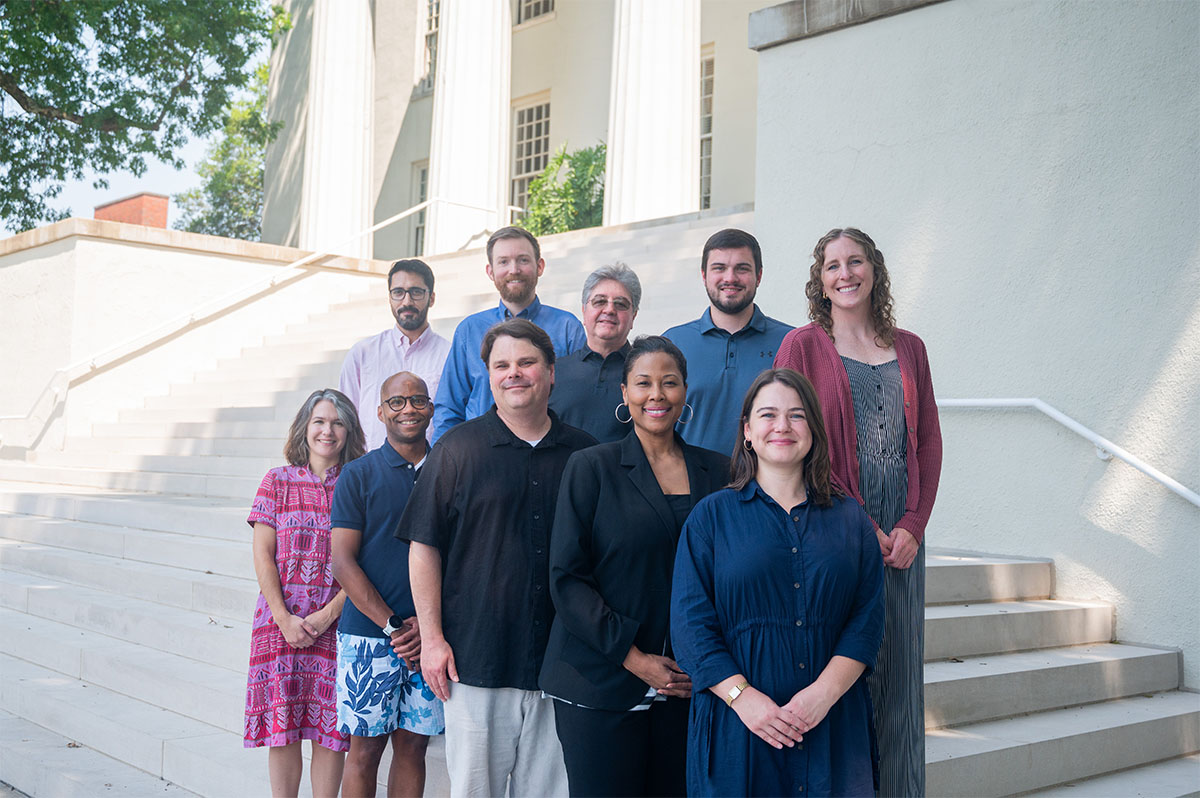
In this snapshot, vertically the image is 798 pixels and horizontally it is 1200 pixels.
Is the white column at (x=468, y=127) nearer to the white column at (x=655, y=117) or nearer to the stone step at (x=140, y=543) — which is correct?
the white column at (x=655, y=117)

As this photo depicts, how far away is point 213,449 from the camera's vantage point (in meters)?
10.3

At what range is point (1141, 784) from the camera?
4.84 metres

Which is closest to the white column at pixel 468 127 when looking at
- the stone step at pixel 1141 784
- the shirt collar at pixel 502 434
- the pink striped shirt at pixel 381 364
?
the pink striped shirt at pixel 381 364

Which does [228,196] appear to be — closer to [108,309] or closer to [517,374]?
[108,309]

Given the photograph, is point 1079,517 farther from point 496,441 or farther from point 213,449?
point 213,449

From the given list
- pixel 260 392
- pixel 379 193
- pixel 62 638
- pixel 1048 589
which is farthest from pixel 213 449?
pixel 379 193

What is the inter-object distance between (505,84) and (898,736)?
1511 cm

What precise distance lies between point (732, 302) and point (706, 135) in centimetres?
1500

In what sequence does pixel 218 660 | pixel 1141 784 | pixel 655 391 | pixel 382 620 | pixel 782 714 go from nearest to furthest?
pixel 782 714, pixel 655 391, pixel 382 620, pixel 1141 784, pixel 218 660

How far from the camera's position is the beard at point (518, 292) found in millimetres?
4598

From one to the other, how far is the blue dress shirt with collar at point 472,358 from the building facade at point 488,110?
925cm

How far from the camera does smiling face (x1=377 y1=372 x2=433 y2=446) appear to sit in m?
3.87

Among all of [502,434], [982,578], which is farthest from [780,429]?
[982,578]

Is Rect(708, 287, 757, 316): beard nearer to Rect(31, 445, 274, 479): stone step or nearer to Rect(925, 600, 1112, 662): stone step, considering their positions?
Rect(925, 600, 1112, 662): stone step
